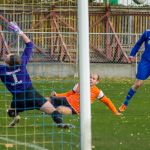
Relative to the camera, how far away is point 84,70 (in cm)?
846

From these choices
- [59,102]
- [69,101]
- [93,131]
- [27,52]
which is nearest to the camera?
[93,131]

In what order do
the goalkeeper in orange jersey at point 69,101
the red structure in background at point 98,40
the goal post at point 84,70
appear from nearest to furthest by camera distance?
the goal post at point 84,70, the goalkeeper in orange jersey at point 69,101, the red structure in background at point 98,40

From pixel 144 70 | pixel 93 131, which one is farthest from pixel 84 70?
pixel 144 70

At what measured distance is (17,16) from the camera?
2197 centimetres

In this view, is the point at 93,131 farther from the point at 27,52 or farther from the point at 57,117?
the point at 27,52

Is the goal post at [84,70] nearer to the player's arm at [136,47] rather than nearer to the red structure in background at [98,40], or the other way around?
the player's arm at [136,47]

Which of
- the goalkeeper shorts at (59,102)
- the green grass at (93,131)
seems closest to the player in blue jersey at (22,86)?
the green grass at (93,131)

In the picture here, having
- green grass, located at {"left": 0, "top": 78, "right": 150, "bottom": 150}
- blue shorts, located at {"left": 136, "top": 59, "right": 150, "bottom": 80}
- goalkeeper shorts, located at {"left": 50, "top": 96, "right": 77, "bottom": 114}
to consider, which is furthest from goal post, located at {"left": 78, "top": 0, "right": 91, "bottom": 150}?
blue shorts, located at {"left": 136, "top": 59, "right": 150, "bottom": 80}

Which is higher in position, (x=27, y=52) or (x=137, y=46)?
(x=27, y=52)

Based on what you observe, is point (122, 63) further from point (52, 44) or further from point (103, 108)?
point (103, 108)

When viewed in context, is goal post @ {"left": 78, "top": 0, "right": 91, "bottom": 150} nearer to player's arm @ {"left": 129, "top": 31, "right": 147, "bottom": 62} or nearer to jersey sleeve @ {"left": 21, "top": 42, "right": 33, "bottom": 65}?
jersey sleeve @ {"left": 21, "top": 42, "right": 33, "bottom": 65}

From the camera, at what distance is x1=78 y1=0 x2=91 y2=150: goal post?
8445 millimetres

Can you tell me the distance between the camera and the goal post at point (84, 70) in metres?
8.45

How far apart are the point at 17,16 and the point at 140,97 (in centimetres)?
585
